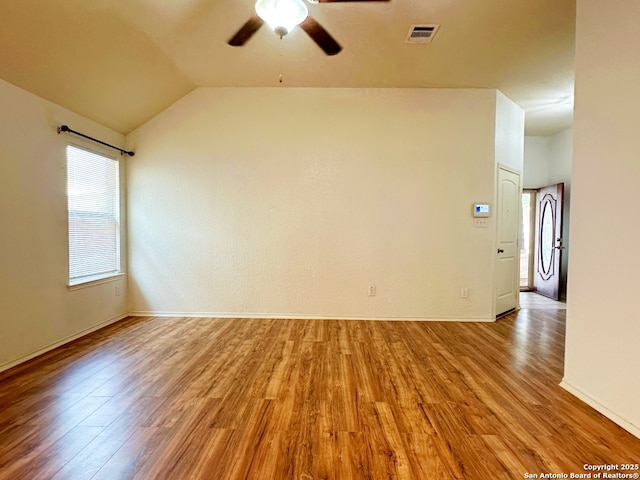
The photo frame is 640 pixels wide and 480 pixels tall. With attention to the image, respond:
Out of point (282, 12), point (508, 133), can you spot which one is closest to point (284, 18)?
point (282, 12)

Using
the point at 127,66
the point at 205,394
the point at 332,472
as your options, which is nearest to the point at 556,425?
the point at 332,472

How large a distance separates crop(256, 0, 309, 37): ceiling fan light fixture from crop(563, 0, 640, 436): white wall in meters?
2.03

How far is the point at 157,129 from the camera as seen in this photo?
3844 mm

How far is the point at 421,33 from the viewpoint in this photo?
2703 mm

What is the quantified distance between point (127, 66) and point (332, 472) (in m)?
3.87

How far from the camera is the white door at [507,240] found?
393 centimetres

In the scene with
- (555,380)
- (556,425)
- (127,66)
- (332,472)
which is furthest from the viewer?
(127,66)

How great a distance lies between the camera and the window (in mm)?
3160

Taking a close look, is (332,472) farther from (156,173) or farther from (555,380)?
(156,173)

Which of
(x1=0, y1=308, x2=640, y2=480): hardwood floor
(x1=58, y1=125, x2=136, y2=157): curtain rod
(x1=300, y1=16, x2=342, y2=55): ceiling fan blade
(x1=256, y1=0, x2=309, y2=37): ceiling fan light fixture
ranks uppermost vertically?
(x1=256, y1=0, x2=309, y2=37): ceiling fan light fixture

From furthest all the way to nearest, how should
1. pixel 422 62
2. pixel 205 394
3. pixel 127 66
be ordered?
pixel 422 62
pixel 127 66
pixel 205 394

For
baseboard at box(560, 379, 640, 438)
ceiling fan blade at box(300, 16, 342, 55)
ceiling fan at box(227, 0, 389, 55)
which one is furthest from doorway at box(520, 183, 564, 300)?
ceiling fan at box(227, 0, 389, 55)

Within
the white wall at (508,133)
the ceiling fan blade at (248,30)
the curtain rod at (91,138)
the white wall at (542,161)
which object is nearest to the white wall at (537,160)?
the white wall at (542,161)

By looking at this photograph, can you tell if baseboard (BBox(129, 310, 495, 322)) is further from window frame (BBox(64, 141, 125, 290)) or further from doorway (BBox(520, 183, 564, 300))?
doorway (BBox(520, 183, 564, 300))
